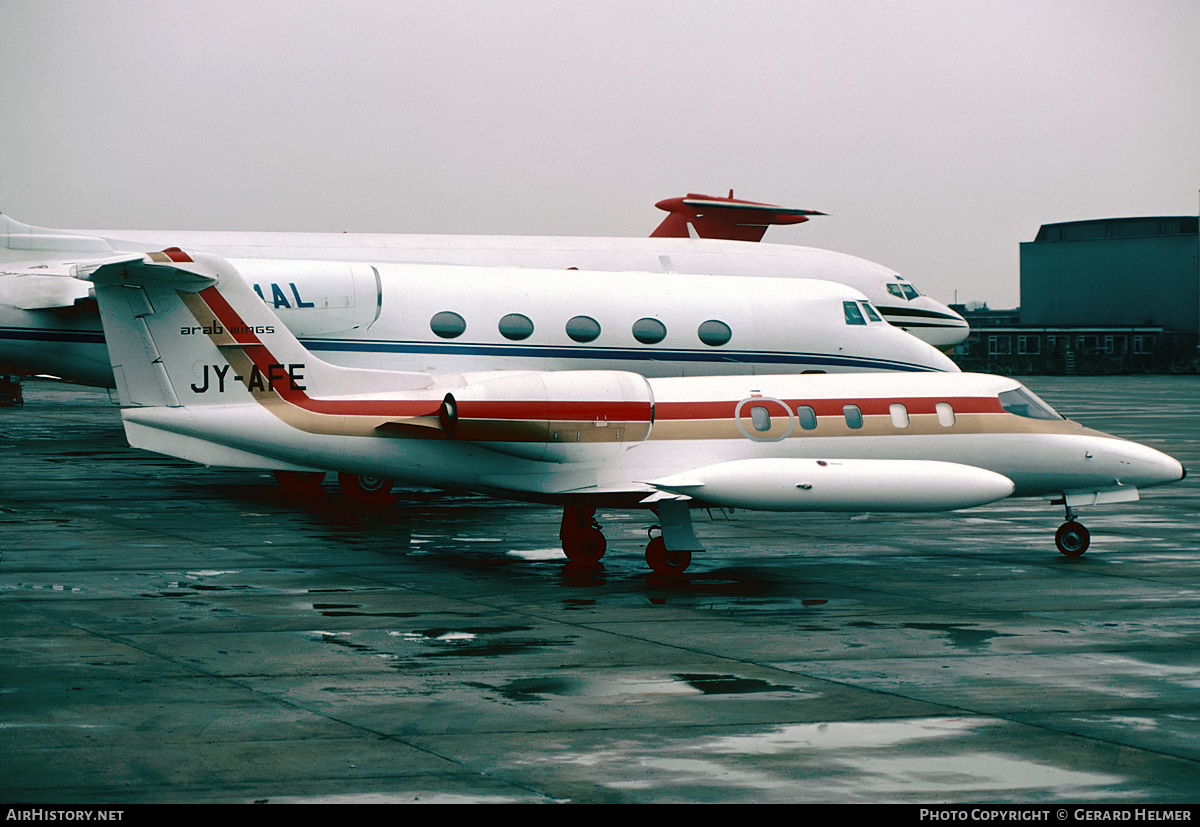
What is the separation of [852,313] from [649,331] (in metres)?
4.13

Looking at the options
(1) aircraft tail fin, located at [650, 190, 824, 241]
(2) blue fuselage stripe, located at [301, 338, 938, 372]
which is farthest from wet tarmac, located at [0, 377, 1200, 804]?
(1) aircraft tail fin, located at [650, 190, 824, 241]

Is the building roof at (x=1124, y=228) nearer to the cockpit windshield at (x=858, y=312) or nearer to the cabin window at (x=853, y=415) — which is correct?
the cockpit windshield at (x=858, y=312)

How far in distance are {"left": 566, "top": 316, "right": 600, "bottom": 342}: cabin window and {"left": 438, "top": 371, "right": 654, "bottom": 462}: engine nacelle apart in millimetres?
7695

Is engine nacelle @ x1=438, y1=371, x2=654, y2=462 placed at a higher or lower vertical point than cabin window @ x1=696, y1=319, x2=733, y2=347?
lower

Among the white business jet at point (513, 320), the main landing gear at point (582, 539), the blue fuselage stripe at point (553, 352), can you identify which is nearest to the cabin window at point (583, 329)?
the white business jet at point (513, 320)

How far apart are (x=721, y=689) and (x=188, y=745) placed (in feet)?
12.8

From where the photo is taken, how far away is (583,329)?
24172 mm

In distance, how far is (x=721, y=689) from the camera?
10.8 meters

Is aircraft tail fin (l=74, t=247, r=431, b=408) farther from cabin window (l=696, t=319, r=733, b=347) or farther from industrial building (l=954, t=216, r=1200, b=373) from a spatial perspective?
industrial building (l=954, t=216, r=1200, b=373)

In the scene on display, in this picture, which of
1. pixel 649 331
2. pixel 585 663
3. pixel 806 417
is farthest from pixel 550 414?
pixel 649 331

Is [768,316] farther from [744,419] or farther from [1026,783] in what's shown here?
[1026,783]

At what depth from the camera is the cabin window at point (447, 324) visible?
23.3 metres

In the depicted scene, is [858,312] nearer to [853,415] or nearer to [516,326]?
[516,326]

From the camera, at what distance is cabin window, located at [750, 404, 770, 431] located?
16.8 meters
